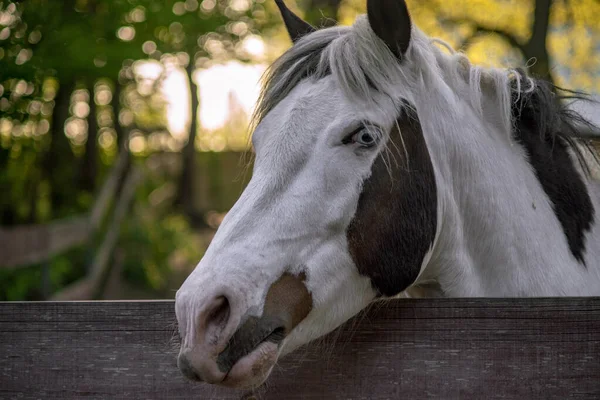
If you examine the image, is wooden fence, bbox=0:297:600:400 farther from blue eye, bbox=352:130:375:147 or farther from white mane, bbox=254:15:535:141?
white mane, bbox=254:15:535:141

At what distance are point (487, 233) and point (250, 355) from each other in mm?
1025

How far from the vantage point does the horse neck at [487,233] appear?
7.70 feet

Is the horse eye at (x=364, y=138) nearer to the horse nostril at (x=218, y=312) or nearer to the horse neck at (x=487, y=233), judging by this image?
the horse neck at (x=487, y=233)

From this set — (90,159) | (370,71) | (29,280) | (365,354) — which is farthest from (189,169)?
(365,354)

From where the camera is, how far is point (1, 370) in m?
2.06

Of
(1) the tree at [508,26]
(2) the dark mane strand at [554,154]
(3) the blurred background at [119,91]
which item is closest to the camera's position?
(2) the dark mane strand at [554,154]

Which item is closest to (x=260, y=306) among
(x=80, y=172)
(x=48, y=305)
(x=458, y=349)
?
(x=458, y=349)

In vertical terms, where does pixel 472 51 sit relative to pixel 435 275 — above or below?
below

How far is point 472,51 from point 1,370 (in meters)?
10.5

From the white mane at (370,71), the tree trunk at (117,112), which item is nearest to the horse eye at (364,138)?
the white mane at (370,71)

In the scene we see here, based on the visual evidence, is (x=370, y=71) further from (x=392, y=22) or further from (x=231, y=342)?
(x=231, y=342)

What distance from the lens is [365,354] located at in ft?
6.34

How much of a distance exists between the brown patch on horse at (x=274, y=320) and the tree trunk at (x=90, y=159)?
10678 millimetres

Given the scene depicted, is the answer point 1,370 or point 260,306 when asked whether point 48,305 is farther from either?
point 260,306
